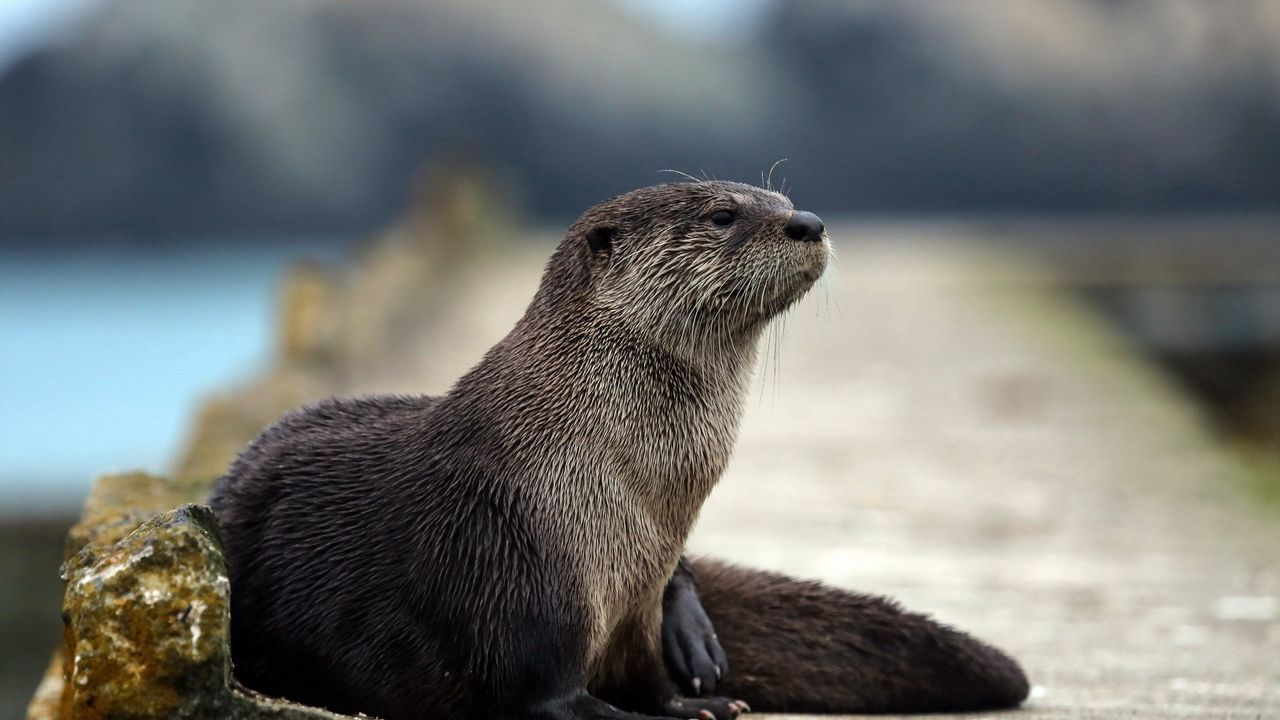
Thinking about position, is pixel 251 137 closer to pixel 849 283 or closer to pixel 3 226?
pixel 3 226

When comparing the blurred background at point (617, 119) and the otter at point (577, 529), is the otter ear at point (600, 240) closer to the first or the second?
the otter at point (577, 529)

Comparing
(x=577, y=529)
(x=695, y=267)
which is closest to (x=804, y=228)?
(x=695, y=267)

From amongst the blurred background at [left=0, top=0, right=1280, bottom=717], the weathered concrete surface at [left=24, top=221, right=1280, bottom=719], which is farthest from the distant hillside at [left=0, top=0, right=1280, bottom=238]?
the weathered concrete surface at [left=24, top=221, right=1280, bottom=719]

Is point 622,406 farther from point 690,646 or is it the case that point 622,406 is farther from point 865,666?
point 865,666

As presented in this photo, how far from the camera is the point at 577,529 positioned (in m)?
3.51

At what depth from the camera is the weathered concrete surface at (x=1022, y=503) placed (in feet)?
16.4

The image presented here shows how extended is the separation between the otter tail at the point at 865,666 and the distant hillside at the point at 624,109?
116 ft

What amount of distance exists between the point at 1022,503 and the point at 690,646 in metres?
4.33

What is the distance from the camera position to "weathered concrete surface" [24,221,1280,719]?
5.00 m

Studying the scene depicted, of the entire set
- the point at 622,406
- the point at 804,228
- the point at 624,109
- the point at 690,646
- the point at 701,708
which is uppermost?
the point at 624,109

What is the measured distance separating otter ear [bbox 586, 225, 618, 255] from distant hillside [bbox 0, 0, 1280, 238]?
35.3m

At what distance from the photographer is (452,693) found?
3.45 metres

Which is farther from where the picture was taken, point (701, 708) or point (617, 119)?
point (617, 119)

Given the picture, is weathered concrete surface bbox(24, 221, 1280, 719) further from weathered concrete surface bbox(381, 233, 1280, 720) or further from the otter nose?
the otter nose
